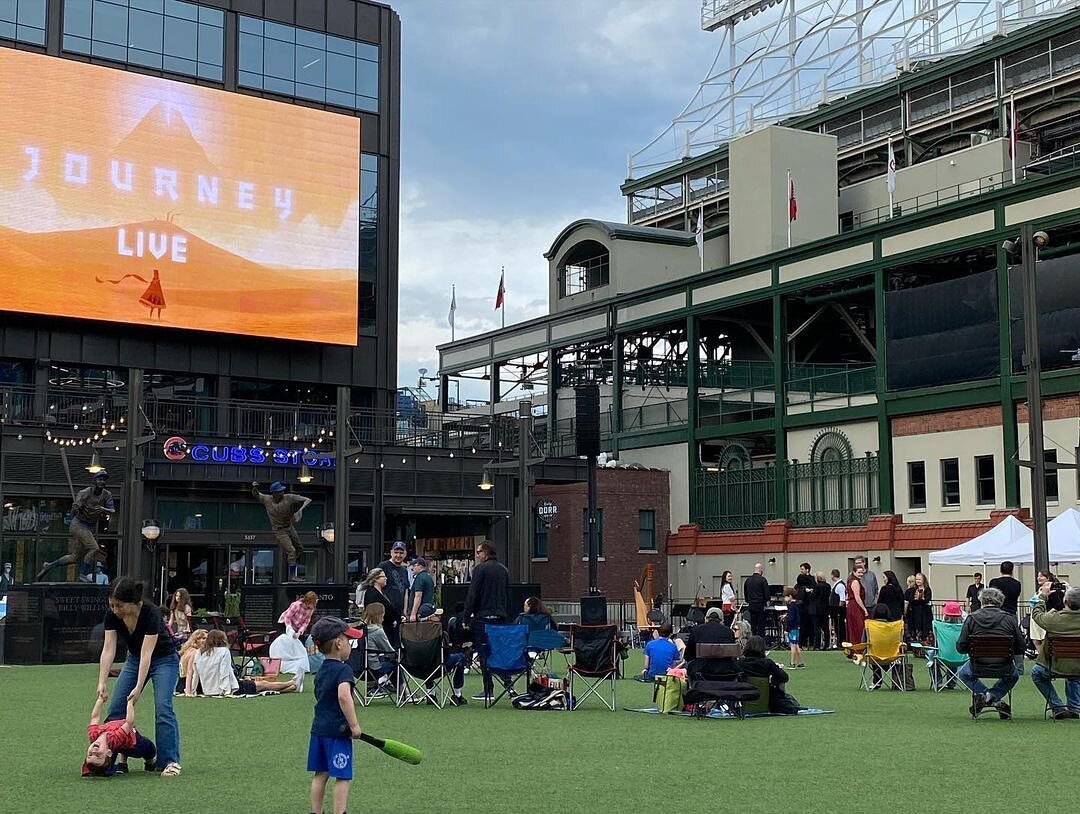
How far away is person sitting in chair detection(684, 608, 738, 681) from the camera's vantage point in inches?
630

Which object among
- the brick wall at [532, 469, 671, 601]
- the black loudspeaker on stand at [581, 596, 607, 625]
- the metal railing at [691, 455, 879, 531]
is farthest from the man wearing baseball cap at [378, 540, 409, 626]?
the brick wall at [532, 469, 671, 601]

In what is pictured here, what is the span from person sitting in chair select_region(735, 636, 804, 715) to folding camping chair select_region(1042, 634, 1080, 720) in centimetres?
291

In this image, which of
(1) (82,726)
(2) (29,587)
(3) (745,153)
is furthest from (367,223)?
(1) (82,726)

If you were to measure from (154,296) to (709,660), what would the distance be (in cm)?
3402

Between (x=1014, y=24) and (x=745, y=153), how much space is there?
10397 mm

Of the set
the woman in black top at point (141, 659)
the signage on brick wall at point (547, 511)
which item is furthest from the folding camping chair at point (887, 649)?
the signage on brick wall at point (547, 511)

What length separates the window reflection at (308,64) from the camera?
4988 centimetres

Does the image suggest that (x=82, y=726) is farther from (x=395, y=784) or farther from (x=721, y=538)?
(x=721, y=538)

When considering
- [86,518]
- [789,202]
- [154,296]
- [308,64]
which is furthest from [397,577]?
[308,64]

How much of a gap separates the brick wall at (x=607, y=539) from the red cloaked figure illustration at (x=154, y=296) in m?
13.9

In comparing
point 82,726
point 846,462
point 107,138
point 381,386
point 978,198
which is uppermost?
point 107,138

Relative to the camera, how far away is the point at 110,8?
47.1 metres

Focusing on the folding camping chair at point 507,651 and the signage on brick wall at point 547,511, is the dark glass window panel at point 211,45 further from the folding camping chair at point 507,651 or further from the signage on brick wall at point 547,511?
the folding camping chair at point 507,651

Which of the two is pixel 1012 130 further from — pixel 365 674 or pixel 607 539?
pixel 365 674
